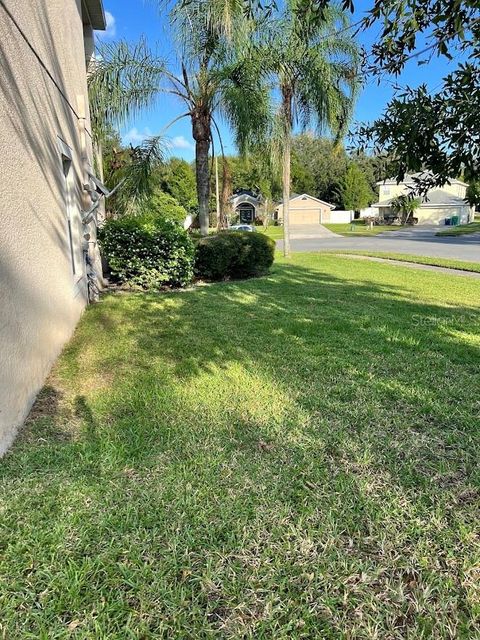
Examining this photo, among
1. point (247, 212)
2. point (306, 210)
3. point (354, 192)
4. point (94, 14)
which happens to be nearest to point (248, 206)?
point (247, 212)

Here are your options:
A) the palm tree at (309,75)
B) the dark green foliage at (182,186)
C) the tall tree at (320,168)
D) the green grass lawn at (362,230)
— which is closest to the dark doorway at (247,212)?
the green grass lawn at (362,230)

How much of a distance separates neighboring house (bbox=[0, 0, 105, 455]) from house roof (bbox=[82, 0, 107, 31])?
8.55 ft

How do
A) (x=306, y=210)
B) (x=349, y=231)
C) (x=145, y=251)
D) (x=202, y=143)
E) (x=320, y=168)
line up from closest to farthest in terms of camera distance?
(x=145, y=251)
(x=202, y=143)
(x=349, y=231)
(x=306, y=210)
(x=320, y=168)

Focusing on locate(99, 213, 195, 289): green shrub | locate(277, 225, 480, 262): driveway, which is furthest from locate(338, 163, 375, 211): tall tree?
locate(99, 213, 195, 289): green shrub

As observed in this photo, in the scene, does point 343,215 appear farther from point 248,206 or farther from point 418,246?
point 418,246

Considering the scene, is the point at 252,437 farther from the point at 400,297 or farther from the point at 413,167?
the point at 400,297

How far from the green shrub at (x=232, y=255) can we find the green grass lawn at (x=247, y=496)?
5357 millimetres

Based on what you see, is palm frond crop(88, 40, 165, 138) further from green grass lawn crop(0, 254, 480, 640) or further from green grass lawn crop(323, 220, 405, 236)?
green grass lawn crop(323, 220, 405, 236)

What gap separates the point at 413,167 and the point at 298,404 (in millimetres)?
2098

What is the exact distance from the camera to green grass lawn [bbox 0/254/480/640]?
5.74ft

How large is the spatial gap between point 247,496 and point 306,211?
57.8m

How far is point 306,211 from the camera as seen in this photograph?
189 ft

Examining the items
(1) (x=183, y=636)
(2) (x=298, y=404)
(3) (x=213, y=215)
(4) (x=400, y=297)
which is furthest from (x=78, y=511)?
(3) (x=213, y=215)

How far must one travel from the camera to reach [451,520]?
7.33ft
